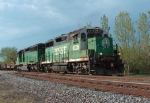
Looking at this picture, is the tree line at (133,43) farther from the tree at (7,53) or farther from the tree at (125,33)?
the tree at (7,53)

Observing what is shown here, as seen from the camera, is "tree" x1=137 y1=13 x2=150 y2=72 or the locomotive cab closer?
the locomotive cab

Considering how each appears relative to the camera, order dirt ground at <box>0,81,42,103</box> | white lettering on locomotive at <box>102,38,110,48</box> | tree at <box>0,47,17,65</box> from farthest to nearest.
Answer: tree at <box>0,47,17,65</box> → white lettering on locomotive at <box>102,38,110,48</box> → dirt ground at <box>0,81,42,103</box>

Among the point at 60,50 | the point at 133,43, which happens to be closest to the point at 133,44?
the point at 133,43

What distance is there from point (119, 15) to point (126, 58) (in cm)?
793

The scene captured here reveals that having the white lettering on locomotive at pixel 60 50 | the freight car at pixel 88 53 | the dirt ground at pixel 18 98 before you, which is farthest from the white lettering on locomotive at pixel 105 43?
Result: the dirt ground at pixel 18 98

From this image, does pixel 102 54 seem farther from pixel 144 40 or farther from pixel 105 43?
pixel 144 40

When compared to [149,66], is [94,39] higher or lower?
higher

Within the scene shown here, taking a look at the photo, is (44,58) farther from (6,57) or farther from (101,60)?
(6,57)

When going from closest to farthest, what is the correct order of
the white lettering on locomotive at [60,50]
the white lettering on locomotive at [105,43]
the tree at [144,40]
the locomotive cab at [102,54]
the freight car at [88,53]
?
1. the locomotive cab at [102,54]
2. the freight car at [88,53]
3. the white lettering on locomotive at [105,43]
4. the white lettering on locomotive at [60,50]
5. the tree at [144,40]

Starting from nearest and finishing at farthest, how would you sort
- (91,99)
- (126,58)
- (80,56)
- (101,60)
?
(91,99)
(101,60)
(80,56)
(126,58)

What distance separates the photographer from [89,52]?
15836 millimetres

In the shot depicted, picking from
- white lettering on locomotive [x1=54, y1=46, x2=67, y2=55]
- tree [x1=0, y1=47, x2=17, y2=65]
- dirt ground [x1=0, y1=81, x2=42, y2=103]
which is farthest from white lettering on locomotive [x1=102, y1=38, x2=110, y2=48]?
tree [x1=0, y1=47, x2=17, y2=65]

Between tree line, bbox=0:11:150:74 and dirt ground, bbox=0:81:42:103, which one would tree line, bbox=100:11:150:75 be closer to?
tree line, bbox=0:11:150:74

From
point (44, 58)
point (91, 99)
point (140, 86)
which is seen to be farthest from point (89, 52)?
point (44, 58)
